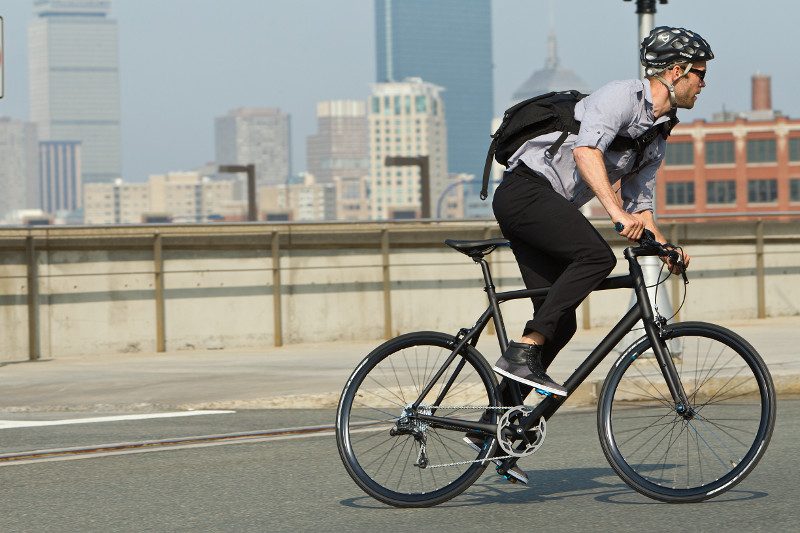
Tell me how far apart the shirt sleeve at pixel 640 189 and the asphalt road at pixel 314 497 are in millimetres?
1134

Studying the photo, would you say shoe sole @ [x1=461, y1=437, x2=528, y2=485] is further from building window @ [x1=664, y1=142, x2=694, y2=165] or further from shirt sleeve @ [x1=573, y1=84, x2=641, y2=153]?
building window @ [x1=664, y1=142, x2=694, y2=165]

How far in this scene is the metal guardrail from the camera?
1483cm

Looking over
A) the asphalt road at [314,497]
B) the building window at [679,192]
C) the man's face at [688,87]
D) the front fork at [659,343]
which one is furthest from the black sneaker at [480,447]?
the building window at [679,192]

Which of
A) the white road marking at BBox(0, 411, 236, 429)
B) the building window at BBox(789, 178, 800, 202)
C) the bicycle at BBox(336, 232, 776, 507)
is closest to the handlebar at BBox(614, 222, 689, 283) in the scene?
the bicycle at BBox(336, 232, 776, 507)

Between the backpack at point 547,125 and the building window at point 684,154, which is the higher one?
the building window at point 684,154

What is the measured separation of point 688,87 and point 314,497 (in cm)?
218

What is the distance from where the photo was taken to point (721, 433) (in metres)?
5.35

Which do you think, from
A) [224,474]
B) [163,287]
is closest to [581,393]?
[224,474]

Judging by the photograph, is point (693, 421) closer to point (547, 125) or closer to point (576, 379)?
point (576, 379)

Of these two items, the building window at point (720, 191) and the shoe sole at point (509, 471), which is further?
the building window at point (720, 191)

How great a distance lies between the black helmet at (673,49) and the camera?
5.27m

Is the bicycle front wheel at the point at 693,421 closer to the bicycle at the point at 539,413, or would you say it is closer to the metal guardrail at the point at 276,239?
the bicycle at the point at 539,413

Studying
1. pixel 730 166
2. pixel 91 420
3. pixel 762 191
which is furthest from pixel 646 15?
pixel 730 166

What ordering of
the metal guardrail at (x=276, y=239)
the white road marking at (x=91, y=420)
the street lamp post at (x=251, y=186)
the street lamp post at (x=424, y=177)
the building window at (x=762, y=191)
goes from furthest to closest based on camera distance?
1. the building window at (x=762, y=191)
2. the street lamp post at (x=251, y=186)
3. the street lamp post at (x=424, y=177)
4. the metal guardrail at (x=276, y=239)
5. the white road marking at (x=91, y=420)
